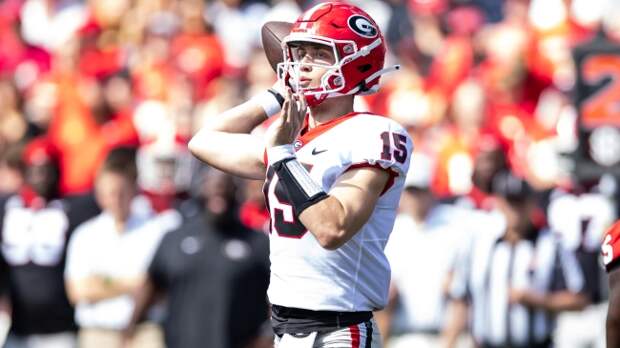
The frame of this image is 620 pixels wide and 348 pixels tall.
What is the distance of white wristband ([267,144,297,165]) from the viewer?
5410 mm

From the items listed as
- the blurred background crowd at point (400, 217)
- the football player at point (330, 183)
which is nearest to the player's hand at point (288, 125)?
the football player at point (330, 183)

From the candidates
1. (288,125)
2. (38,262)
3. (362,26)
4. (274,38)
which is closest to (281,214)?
(288,125)

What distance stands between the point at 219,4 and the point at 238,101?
8.70 ft

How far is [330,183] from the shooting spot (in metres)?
5.57

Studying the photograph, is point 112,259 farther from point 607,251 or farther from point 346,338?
point 607,251

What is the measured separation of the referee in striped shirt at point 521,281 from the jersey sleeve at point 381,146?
4.34m

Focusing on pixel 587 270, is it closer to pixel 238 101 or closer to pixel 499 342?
pixel 499 342

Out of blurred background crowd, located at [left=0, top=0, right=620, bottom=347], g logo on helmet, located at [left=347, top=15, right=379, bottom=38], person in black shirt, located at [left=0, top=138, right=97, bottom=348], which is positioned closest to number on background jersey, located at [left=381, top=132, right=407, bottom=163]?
g logo on helmet, located at [left=347, top=15, right=379, bottom=38]


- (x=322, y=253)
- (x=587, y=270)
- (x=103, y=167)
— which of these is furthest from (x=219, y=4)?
(x=322, y=253)

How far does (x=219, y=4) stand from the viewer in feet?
50.4

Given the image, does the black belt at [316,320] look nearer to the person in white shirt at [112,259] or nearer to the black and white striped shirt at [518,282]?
the black and white striped shirt at [518,282]

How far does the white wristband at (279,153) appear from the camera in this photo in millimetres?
5410

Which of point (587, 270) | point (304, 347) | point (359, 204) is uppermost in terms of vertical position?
point (359, 204)

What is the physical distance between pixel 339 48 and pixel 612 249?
1.29 m
